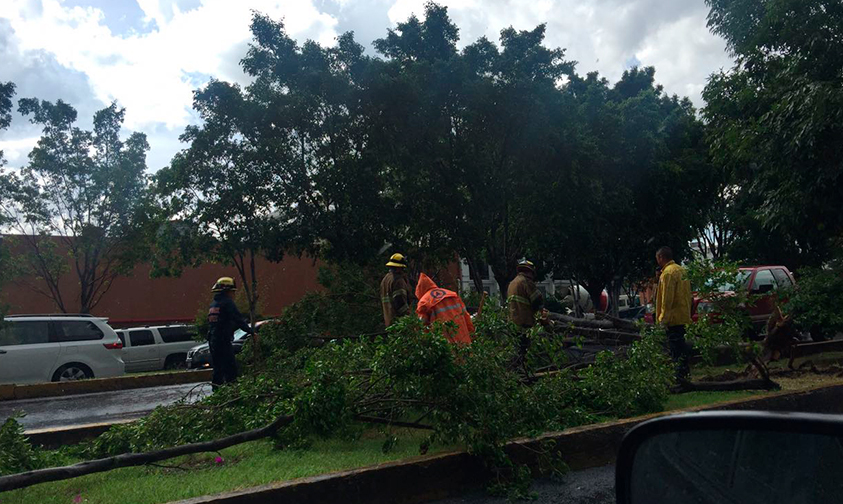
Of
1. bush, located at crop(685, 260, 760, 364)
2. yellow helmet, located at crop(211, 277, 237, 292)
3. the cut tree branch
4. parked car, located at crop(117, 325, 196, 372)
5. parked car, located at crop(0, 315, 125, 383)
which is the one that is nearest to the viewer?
the cut tree branch

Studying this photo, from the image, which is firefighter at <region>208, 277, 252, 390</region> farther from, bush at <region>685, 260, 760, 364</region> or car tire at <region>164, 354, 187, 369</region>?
car tire at <region>164, 354, 187, 369</region>

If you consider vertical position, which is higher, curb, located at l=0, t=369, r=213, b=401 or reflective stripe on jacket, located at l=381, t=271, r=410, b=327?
reflective stripe on jacket, located at l=381, t=271, r=410, b=327

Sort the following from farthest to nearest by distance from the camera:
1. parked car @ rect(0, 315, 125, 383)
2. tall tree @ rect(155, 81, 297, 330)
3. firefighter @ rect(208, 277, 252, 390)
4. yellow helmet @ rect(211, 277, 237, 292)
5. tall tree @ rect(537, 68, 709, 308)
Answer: tall tree @ rect(537, 68, 709, 308) → tall tree @ rect(155, 81, 297, 330) → parked car @ rect(0, 315, 125, 383) → yellow helmet @ rect(211, 277, 237, 292) → firefighter @ rect(208, 277, 252, 390)

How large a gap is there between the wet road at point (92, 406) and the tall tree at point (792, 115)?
28.6 ft

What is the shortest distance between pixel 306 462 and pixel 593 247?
2052 centimetres

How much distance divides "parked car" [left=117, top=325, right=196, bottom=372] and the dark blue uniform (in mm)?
13974

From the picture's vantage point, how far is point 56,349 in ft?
44.4

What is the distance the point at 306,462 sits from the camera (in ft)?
16.2

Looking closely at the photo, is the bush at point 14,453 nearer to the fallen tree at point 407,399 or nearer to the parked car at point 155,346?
the fallen tree at point 407,399

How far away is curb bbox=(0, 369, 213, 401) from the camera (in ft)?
40.6

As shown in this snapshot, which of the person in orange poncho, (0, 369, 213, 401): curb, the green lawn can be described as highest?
the person in orange poncho

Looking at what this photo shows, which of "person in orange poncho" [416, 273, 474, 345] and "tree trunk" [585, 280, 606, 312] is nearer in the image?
"person in orange poncho" [416, 273, 474, 345]

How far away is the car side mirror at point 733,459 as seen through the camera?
1.33 m

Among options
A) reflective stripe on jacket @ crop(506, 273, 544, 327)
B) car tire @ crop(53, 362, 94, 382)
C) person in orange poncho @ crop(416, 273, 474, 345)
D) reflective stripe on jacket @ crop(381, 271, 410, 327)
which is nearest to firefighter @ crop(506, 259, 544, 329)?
reflective stripe on jacket @ crop(506, 273, 544, 327)
